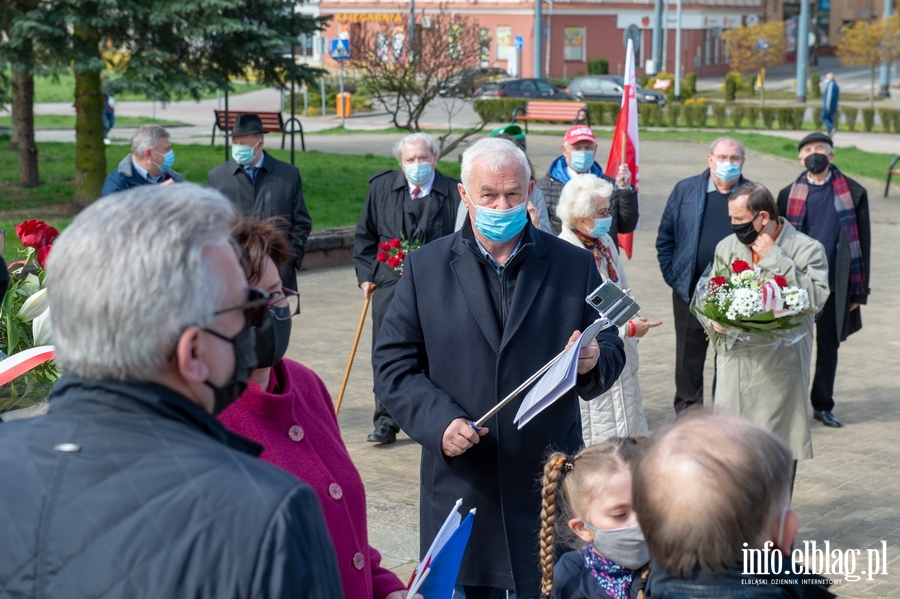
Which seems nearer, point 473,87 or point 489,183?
point 489,183

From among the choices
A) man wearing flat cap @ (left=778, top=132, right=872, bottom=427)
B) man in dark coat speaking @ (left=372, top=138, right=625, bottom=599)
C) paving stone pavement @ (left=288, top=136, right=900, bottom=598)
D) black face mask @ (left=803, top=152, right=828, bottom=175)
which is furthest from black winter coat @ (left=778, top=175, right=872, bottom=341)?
man in dark coat speaking @ (left=372, top=138, right=625, bottom=599)

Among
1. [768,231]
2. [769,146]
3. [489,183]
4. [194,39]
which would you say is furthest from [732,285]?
[769,146]

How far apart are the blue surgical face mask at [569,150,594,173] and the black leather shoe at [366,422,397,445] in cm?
260

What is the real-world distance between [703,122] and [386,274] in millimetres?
30663

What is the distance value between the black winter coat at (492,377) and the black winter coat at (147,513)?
197 cm

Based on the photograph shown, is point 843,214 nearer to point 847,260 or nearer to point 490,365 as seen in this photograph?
point 847,260

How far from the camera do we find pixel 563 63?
62500mm

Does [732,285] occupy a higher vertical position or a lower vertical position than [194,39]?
lower

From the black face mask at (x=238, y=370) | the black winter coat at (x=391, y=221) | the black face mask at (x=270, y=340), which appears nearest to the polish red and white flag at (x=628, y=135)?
the black winter coat at (x=391, y=221)

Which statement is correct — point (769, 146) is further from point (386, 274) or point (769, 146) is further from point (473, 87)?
point (386, 274)

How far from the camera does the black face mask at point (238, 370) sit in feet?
6.05

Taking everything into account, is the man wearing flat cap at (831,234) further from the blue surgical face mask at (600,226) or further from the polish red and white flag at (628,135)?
the blue surgical face mask at (600,226)

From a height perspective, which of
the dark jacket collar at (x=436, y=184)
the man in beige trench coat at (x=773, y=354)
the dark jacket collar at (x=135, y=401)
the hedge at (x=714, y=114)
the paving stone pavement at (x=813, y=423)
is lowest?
the paving stone pavement at (x=813, y=423)

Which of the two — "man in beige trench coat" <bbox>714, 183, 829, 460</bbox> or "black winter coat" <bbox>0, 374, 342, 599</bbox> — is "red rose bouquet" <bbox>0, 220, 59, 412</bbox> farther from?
"man in beige trench coat" <bbox>714, 183, 829, 460</bbox>
